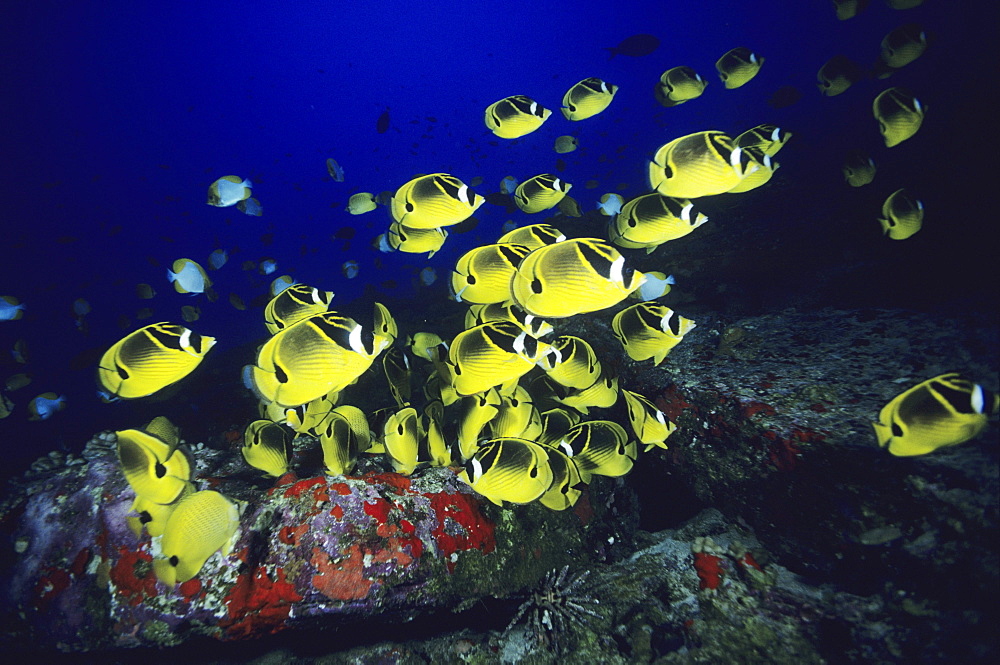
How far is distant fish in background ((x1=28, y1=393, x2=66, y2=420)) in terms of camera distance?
7285 mm

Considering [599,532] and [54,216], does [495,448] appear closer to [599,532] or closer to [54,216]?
[599,532]

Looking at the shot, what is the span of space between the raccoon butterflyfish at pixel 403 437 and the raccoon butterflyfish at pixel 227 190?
21.2ft

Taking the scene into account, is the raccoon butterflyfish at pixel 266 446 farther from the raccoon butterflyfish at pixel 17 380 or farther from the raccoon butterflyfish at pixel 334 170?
the raccoon butterflyfish at pixel 17 380

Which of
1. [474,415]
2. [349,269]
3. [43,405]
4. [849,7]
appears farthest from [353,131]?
[474,415]

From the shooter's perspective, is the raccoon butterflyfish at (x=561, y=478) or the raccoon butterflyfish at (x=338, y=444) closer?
the raccoon butterflyfish at (x=561, y=478)

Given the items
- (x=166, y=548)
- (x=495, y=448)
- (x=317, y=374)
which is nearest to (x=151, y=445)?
(x=166, y=548)

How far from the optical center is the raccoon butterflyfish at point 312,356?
6.32 feet

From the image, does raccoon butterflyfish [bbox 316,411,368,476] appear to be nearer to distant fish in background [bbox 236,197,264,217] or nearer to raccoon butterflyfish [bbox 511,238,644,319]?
raccoon butterflyfish [bbox 511,238,644,319]

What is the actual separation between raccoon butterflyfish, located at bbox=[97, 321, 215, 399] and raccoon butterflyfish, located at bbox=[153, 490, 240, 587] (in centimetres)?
80

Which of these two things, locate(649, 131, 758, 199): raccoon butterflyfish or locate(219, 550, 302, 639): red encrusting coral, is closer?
locate(649, 131, 758, 199): raccoon butterflyfish

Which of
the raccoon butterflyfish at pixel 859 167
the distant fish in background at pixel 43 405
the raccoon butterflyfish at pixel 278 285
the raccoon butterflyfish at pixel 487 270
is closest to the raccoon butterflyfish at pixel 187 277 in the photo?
the raccoon butterflyfish at pixel 278 285

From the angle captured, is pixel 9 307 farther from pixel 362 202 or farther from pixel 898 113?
pixel 898 113

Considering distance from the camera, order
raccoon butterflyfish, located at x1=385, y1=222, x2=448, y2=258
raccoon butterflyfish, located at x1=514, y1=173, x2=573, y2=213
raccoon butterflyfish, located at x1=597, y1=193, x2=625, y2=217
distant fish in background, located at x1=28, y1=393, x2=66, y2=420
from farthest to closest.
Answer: distant fish in background, located at x1=28, y1=393, x2=66, y2=420 < raccoon butterflyfish, located at x1=597, y1=193, x2=625, y2=217 < raccoon butterflyfish, located at x1=514, y1=173, x2=573, y2=213 < raccoon butterflyfish, located at x1=385, y1=222, x2=448, y2=258

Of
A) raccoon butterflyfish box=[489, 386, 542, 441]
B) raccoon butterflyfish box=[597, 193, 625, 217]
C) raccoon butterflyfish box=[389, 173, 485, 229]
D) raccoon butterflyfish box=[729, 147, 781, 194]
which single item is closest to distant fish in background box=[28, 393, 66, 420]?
raccoon butterflyfish box=[389, 173, 485, 229]
